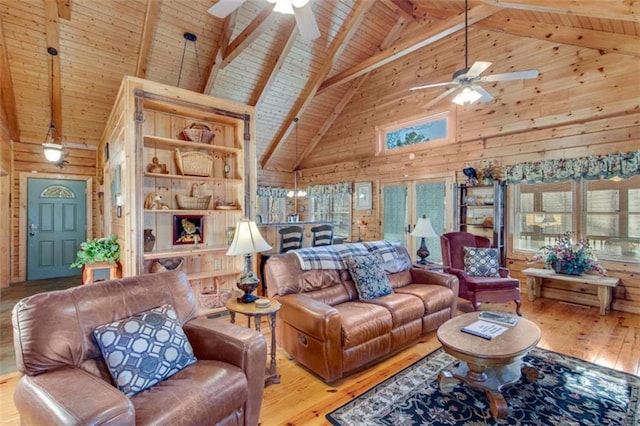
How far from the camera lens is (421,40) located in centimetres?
494

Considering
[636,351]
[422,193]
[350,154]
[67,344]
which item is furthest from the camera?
[350,154]

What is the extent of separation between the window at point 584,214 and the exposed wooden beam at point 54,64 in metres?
7.32

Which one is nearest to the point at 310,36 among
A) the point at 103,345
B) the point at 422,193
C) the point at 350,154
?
the point at 103,345

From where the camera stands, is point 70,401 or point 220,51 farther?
point 220,51

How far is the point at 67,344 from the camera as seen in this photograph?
1.62 m

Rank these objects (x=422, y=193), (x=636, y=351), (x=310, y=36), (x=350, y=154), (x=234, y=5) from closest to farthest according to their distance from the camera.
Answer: (x=234, y=5) → (x=636, y=351) → (x=310, y=36) → (x=422, y=193) → (x=350, y=154)

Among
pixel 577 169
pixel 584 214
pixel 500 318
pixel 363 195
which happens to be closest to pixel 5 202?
pixel 363 195

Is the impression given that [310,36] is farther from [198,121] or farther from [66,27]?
[66,27]

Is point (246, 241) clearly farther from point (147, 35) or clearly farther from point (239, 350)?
point (147, 35)

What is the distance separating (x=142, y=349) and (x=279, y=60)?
544cm

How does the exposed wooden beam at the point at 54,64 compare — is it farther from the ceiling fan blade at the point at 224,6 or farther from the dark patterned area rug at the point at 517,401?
the dark patterned area rug at the point at 517,401

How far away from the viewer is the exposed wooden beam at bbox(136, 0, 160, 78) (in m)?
4.32

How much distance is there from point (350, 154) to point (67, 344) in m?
7.01

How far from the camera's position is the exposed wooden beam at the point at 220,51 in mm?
4745
